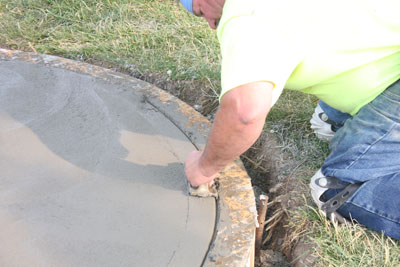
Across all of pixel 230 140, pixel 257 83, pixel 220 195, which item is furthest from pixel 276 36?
pixel 220 195

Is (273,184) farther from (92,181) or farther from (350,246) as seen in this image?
(92,181)

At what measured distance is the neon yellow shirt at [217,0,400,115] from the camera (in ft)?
3.13

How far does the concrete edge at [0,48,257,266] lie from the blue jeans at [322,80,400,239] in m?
0.37

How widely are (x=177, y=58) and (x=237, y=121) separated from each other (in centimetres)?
135

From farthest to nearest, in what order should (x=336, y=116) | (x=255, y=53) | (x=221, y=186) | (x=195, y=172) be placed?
1. (x=336, y=116)
2. (x=221, y=186)
3. (x=195, y=172)
4. (x=255, y=53)

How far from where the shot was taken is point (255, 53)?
0.94 m

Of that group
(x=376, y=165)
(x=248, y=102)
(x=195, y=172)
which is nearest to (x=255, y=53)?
(x=248, y=102)

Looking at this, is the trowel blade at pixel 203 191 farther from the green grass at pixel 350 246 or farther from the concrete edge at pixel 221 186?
the green grass at pixel 350 246

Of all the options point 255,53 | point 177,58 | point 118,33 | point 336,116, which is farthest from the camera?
point 118,33

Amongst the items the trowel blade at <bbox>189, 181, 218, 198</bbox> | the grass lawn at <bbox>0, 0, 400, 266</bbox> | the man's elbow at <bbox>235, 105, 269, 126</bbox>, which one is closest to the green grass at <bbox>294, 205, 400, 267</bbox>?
the grass lawn at <bbox>0, 0, 400, 266</bbox>

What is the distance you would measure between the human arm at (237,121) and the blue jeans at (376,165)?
53 centimetres

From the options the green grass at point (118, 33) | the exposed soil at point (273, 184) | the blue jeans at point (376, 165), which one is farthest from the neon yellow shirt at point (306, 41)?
the green grass at point (118, 33)

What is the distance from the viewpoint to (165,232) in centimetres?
117

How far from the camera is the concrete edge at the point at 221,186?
1161 mm
